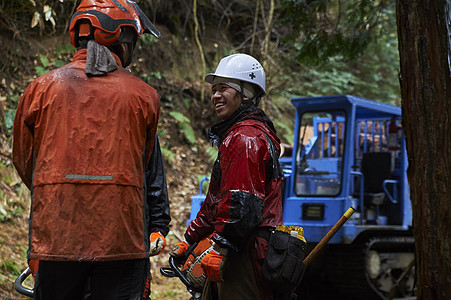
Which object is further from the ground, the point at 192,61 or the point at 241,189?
the point at 192,61

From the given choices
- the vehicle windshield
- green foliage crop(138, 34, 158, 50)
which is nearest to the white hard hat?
the vehicle windshield

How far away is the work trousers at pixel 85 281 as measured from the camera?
2363mm

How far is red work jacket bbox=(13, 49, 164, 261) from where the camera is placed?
2.34 m

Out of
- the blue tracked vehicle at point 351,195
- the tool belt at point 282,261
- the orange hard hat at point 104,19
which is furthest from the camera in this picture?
the blue tracked vehicle at point 351,195

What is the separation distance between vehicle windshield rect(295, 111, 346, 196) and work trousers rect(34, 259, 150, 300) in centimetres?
587

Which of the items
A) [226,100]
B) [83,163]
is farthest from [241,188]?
[83,163]

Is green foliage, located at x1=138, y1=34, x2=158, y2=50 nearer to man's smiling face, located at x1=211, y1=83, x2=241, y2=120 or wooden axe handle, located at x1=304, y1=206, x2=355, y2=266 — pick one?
man's smiling face, located at x1=211, y1=83, x2=241, y2=120

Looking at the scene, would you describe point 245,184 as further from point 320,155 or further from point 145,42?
point 145,42

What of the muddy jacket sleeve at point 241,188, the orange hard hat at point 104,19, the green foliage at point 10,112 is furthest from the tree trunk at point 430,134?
the green foliage at point 10,112

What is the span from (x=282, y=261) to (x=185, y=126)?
33.1 ft

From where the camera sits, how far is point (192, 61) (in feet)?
49.3

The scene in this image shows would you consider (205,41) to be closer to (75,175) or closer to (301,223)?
(301,223)

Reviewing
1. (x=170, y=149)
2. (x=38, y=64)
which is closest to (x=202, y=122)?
(x=170, y=149)

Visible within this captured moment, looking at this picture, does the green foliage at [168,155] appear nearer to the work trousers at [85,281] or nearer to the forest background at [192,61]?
the forest background at [192,61]
